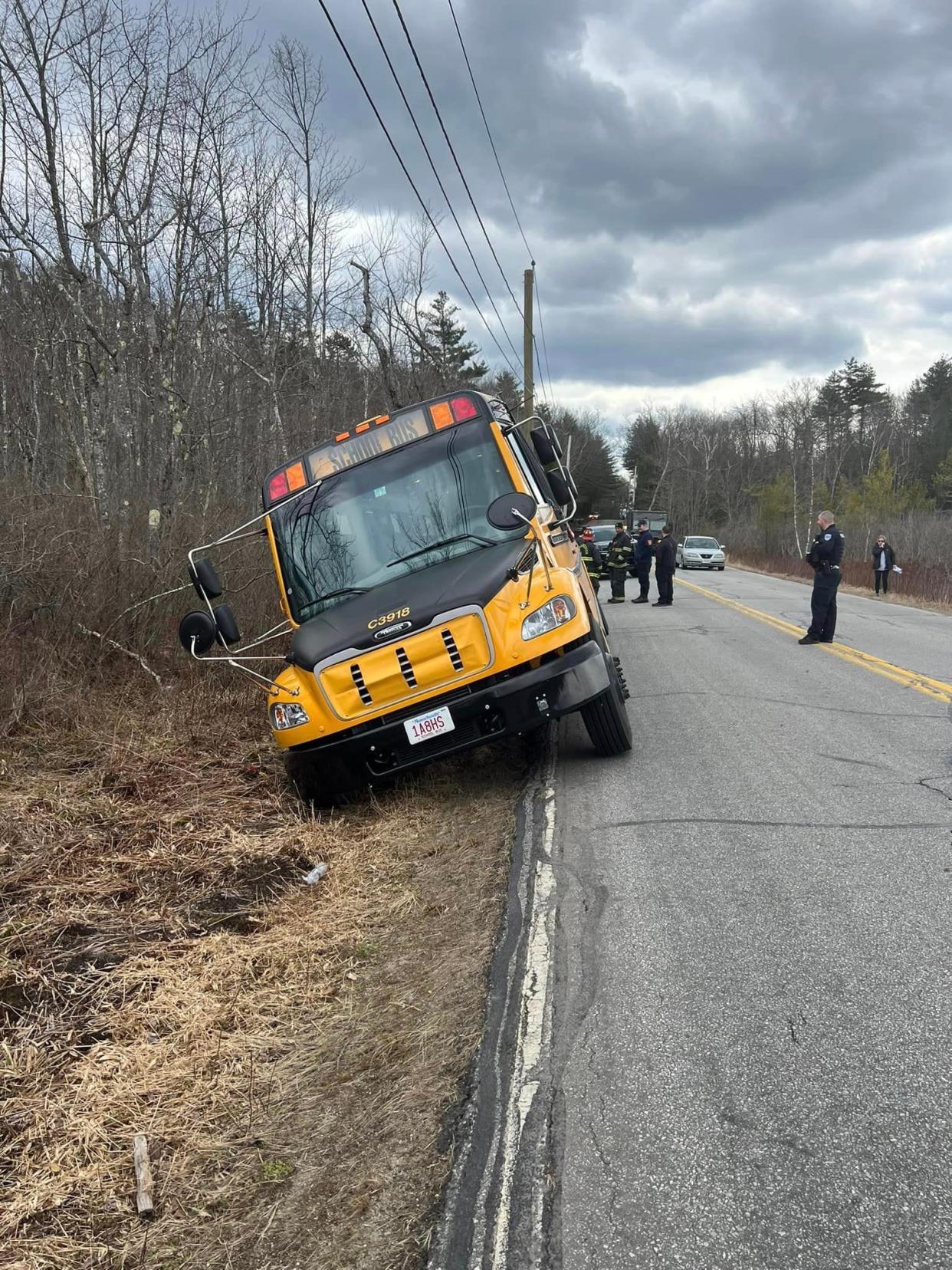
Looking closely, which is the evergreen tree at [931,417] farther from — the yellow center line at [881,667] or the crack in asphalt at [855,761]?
the crack in asphalt at [855,761]

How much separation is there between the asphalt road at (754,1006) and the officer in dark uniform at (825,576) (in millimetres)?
5238

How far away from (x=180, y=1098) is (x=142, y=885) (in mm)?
1697

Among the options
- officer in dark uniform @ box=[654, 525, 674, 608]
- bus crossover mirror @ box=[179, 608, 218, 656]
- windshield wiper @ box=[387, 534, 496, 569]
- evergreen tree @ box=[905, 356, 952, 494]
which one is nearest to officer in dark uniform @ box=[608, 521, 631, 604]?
officer in dark uniform @ box=[654, 525, 674, 608]

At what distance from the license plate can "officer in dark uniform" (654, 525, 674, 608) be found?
45.0 ft

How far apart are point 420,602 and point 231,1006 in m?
2.73

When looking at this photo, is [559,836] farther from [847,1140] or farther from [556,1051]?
[847,1140]

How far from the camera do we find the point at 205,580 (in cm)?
582

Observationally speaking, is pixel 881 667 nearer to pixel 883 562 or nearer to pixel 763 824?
pixel 763 824

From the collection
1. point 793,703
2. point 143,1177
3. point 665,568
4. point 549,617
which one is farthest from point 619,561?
point 143,1177

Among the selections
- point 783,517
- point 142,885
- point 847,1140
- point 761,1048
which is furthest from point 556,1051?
point 783,517

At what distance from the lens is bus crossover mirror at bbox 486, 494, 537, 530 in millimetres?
5875

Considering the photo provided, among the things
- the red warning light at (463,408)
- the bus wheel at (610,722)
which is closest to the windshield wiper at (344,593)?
the red warning light at (463,408)

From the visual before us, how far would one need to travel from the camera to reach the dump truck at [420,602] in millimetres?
5242

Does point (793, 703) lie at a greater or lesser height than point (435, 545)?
lesser
